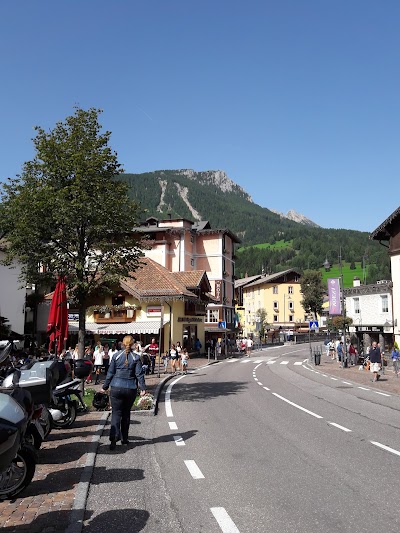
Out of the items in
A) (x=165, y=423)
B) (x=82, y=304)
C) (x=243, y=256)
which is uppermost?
(x=243, y=256)

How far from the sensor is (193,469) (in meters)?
7.20

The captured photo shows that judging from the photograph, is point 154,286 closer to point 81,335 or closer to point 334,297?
point 334,297

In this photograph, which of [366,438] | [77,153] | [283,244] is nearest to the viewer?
[366,438]

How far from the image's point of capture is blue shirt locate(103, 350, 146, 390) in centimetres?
853

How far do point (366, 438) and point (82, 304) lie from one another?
849 centimetres

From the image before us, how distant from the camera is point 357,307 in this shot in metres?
42.6

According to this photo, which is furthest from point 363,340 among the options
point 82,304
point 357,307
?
point 82,304

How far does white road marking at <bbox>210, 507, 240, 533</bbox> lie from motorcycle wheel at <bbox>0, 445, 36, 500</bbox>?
2.17 m

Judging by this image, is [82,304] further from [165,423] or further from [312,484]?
[312,484]

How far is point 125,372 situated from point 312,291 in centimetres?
9200

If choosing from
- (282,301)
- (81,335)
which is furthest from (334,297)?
(282,301)

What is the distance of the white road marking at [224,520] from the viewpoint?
489 cm

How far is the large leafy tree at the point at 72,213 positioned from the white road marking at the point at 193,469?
23.6 ft

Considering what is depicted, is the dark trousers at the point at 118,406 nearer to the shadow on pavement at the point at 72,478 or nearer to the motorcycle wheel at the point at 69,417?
the shadow on pavement at the point at 72,478
